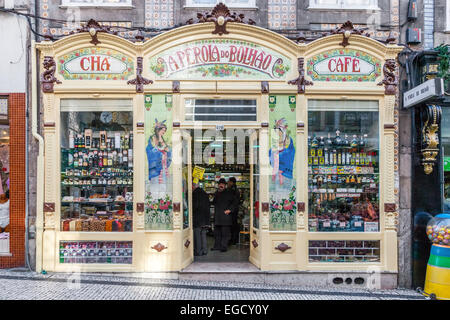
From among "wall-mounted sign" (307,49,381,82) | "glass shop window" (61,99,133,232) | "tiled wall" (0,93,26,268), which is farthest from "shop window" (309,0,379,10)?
"tiled wall" (0,93,26,268)

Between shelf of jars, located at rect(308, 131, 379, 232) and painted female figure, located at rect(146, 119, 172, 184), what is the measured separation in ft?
9.12

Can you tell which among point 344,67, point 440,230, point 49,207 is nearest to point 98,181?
point 49,207

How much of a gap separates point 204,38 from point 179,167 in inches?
99.5

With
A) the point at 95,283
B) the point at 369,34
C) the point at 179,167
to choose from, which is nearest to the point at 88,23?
the point at 179,167

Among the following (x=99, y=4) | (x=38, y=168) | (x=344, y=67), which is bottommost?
(x=38, y=168)

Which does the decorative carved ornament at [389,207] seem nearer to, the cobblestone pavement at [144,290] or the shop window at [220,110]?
the cobblestone pavement at [144,290]

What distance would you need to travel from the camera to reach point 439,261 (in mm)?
6602

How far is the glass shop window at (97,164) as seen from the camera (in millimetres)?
7516

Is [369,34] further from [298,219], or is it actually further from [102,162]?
[102,162]

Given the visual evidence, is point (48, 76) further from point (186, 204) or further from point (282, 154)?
point (282, 154)

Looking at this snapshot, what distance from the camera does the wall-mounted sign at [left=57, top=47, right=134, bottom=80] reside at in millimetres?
7402

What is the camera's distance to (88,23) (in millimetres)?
7223

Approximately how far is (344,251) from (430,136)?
269cm

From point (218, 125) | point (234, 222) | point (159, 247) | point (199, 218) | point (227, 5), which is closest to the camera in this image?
point (159, 247)
